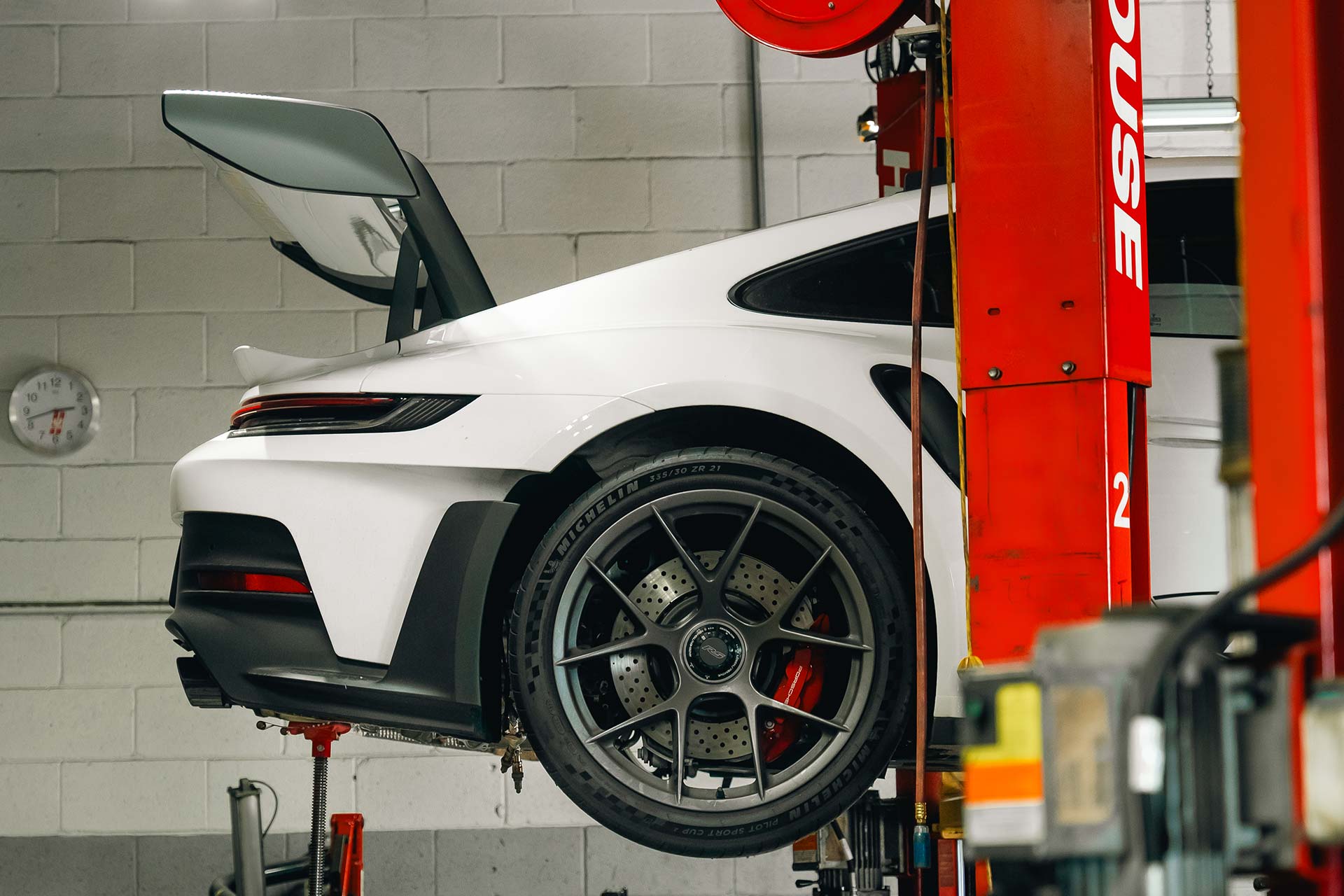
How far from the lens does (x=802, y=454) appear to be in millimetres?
2324

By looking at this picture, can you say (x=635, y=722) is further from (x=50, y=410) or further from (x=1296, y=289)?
(x=50, y=410)

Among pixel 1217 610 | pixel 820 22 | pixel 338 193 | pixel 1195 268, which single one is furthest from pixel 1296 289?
pixel 338 193

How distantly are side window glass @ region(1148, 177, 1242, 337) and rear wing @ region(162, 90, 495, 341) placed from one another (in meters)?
1.45

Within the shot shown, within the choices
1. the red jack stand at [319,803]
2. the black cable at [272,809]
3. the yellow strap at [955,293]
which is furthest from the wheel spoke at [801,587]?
the black cable at [272,809]

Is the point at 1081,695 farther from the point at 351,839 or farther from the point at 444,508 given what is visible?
the point at 351,839

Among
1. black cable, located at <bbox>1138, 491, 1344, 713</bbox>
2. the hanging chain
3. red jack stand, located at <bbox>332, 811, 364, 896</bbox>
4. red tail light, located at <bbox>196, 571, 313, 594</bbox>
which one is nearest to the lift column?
black cable, located at <bbox>1138, 491, 1344, 713</bbox>

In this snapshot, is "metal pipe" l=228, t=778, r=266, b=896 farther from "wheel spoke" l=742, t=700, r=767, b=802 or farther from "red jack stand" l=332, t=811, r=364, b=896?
"wheel spoke" l=742, t=700, r=767, b=802

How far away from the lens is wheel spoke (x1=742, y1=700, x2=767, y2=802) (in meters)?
2.21

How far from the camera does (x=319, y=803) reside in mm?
3383

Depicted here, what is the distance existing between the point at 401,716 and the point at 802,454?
0.95m

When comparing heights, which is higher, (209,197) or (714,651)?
(209,197)

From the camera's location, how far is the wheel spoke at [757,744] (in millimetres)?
2211

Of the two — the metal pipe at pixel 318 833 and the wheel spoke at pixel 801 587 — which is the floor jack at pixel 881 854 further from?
the metal pipe at pixel 318 833

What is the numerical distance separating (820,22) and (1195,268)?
1.06 meters
